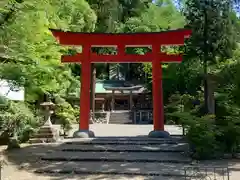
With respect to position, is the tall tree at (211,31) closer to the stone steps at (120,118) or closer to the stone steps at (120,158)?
the stone steps at (120,158)

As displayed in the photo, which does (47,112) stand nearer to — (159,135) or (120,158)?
(159,135)

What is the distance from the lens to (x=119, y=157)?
8.11m

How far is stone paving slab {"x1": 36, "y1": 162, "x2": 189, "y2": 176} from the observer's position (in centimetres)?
679

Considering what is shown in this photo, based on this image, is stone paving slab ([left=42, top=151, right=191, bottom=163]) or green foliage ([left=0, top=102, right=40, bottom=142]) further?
green foliage ([left=0, top=102, right=40, bottom=142])

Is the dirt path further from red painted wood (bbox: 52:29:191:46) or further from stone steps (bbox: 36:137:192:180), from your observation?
red painted wood (bbox: 52:29:191:46)

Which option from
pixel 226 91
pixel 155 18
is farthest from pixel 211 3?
pixel 155 18

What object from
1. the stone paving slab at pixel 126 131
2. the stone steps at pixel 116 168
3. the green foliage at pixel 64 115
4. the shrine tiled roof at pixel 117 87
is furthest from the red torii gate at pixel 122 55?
the shrine tiled roof at pixel 117 87

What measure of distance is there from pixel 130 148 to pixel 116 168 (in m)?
1.87

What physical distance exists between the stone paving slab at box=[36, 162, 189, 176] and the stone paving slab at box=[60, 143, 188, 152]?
1.24 m

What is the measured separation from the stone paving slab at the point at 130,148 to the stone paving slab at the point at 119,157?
29 centimetres

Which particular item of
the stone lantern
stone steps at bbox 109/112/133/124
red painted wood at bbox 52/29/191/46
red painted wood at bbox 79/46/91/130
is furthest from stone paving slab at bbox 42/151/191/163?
stone steps at bbox 109/112/133/124

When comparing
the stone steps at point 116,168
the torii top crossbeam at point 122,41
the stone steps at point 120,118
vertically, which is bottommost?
the stone steps at point 116,168

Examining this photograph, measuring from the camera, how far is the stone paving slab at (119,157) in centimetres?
778

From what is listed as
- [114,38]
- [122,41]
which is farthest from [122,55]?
[114,38]
